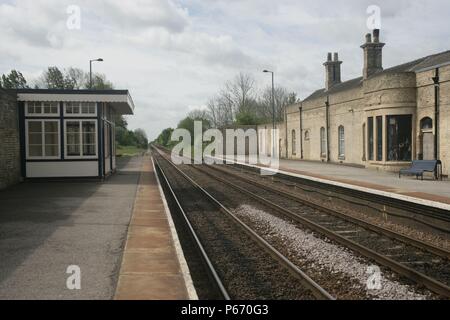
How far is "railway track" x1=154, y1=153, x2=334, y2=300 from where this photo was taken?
6637 millimetres

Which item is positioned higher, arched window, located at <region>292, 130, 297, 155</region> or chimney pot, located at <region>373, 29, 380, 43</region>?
chimney pot, located at <region>373, 29, 380, 43</region>

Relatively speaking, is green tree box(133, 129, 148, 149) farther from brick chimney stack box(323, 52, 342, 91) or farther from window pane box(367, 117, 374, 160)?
window pane box(367, 117, 374, 160)

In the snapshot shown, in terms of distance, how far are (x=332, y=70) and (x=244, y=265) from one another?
37242 millimetres

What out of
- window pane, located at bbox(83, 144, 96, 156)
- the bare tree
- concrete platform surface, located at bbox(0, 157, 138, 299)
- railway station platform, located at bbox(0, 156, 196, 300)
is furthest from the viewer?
the bare tree

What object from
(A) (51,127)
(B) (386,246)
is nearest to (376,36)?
(A) (51,127)

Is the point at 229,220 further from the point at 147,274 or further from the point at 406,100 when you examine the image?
the point at 406,100

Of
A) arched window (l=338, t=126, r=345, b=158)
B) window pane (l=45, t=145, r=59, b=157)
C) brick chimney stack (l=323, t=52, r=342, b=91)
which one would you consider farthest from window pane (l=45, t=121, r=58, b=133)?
brick chimney stack (l=323, t=52, r=342, b=91)

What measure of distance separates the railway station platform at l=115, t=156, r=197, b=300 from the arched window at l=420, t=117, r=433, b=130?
48.0 ft

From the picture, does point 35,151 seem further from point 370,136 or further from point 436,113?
point 436,113

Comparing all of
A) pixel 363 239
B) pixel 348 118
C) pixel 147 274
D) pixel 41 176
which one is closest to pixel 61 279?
pixel 147 274

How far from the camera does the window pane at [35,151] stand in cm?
2038

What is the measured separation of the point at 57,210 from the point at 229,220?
443 cm

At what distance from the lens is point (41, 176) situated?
67.1 feet

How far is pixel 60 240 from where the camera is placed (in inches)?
356
